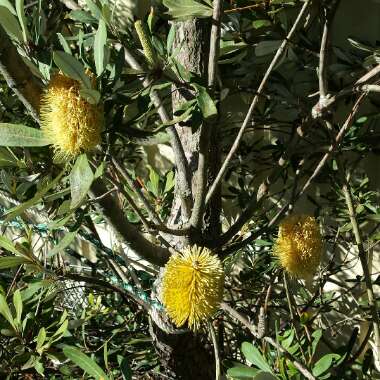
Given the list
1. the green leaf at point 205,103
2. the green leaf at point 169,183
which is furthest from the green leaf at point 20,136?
the green leaf at point 169,183

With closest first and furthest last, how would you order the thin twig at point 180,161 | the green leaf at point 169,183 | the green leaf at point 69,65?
1. the green leaf at point 69,65
2. the thin twig at point 180,161
3. the green leaf at point 169,183

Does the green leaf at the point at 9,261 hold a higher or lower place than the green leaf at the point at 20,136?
lower

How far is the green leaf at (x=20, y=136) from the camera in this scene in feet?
2.46

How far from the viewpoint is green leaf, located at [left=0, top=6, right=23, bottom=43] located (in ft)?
2.30

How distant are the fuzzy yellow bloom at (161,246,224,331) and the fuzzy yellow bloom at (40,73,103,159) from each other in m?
0.25

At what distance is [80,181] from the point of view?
74 cm

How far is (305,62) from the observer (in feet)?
4.91

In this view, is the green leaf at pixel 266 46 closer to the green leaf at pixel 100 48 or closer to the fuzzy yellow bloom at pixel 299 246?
the fuzzy yellow bloom at pixel 299 246

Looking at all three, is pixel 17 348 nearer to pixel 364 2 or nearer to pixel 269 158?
pixel 269 158

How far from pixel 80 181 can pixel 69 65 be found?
0.16 m

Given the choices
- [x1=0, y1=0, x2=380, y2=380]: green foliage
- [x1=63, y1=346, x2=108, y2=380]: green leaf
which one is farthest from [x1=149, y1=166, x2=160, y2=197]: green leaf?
[x1=63, y1=346, x2=108, y2=380]: green leaf

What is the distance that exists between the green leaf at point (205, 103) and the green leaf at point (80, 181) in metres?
0.18

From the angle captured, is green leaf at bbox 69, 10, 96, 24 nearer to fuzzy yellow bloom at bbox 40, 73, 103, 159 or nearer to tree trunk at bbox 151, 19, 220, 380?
tree trunk at bbox 151, 19, 220, 380

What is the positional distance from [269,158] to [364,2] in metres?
0.52
